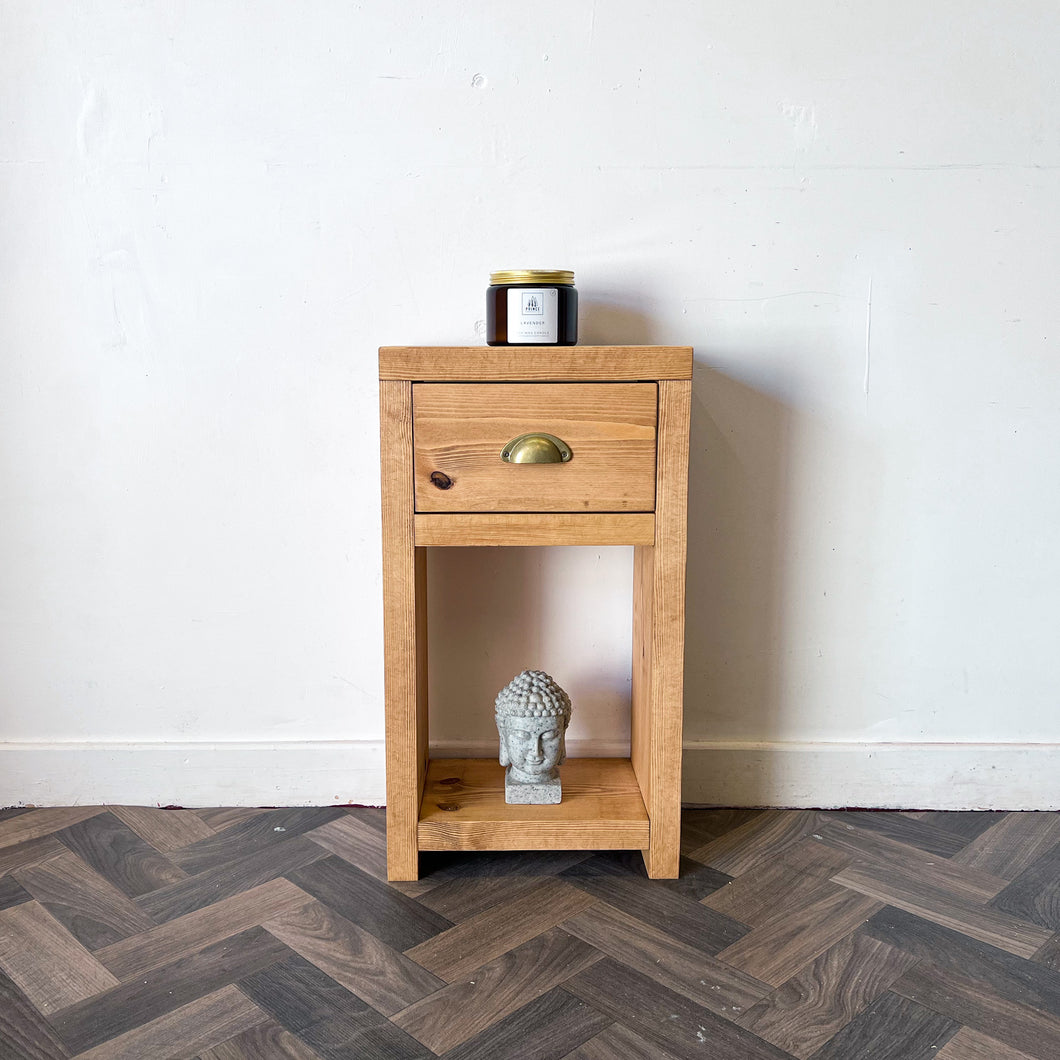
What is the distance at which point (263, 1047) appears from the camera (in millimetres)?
1099

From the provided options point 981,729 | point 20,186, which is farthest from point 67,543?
point 981,729

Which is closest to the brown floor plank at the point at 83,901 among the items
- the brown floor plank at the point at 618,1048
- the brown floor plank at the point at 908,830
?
the brown floor plank at the point at 618,1048

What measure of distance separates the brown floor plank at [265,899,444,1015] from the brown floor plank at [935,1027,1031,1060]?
1.97 feet

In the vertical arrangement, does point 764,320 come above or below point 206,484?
above

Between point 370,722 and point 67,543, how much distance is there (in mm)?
599

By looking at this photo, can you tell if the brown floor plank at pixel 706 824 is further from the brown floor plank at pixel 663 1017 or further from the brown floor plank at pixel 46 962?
the brown floor plank at pixel 46 962

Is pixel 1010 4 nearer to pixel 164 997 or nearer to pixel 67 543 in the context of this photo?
pixel 67 543

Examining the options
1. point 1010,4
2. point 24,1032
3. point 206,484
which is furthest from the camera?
point 206,484

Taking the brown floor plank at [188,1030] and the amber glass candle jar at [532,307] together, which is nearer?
the brown floor plank at [188,1030]

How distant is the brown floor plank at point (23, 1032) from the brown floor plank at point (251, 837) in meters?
0.32

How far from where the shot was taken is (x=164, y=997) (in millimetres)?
1182

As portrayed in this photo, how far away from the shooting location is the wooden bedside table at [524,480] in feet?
4.35

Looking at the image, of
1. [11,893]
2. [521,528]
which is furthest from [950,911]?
[11,893]

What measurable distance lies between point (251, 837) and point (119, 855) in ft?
0.66
